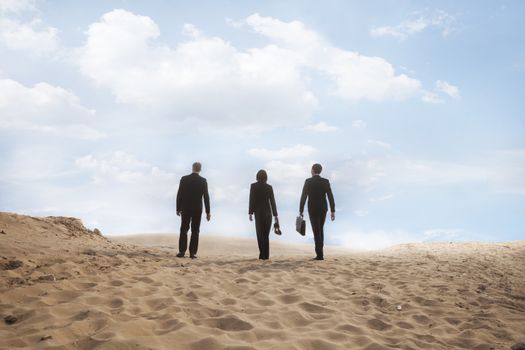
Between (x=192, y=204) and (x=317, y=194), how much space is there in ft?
10.6

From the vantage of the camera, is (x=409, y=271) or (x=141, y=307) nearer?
(x=141, y=307)

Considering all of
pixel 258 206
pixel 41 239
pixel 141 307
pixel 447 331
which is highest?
pixel 258 206

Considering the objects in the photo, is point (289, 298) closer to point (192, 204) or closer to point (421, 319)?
point (421, 319)

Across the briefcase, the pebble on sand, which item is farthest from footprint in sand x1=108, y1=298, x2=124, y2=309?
the briefcase

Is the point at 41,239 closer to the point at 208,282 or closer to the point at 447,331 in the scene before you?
the point at 208,282

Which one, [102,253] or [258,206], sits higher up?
[258,206]

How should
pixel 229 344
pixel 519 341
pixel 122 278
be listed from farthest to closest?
pixel 122 278
pixel 519 341
pixel 229 344

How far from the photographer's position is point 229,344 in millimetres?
4242

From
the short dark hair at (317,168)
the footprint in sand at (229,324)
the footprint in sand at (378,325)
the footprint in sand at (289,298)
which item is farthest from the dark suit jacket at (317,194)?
the footprint in sand at (229,324)

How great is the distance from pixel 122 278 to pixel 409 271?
6211 mm

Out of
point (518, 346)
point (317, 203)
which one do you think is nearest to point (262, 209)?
point (317, 203)

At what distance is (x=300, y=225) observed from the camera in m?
10.8

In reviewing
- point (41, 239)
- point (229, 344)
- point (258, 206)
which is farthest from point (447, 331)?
point (41, 239)

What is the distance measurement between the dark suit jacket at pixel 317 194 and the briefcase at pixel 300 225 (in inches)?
9.1
